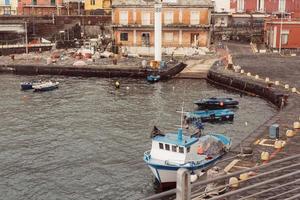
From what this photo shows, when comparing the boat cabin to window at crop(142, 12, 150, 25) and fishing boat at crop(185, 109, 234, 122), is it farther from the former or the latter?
window at crop(142, 12, 150, 25)

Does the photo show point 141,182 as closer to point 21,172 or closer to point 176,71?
point 21,172

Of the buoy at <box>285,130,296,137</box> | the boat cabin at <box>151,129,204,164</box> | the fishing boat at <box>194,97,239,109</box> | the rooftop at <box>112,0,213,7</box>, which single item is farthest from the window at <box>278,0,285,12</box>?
the boat cabin at <box>151,129,204,164</box>

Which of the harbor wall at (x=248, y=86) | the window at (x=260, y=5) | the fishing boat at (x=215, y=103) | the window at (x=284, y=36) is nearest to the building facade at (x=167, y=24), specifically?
the window at (x=284, y=36)

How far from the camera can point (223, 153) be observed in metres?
35.3

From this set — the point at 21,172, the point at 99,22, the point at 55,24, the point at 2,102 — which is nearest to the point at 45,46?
the point at 55,24

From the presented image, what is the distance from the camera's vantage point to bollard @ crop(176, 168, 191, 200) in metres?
7.07

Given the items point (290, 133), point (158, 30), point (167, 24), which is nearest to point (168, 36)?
point (167, 24)

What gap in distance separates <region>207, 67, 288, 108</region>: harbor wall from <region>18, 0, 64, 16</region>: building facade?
212 ft

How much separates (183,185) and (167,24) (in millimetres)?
92620

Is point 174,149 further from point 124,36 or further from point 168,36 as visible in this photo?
point 124,36

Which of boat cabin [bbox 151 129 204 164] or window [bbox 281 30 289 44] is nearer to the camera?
boat cabin [bbox 151 129 204 164]

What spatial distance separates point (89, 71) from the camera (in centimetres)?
8531

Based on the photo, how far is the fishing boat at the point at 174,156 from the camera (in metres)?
31.1

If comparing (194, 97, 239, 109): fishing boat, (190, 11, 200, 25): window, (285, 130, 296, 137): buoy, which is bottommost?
(194, 97, 239, 109): fishing boat
